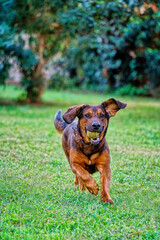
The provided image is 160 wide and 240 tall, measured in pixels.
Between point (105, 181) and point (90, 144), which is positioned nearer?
→ point (105, 181)

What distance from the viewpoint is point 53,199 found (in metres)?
4.82

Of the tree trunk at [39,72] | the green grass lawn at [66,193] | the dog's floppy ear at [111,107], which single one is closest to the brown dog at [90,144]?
the dog's floppy ear at [111,107]

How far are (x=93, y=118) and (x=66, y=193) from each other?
0.97 m

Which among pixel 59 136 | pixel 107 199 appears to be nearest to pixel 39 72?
pixel 59 136

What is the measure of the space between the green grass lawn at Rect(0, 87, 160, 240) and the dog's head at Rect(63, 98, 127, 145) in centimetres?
71

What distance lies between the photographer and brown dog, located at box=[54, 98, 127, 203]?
15.6ft

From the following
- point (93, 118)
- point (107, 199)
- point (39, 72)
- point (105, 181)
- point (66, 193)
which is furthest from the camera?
point (39, 72)

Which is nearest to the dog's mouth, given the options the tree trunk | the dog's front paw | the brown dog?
the brown dog

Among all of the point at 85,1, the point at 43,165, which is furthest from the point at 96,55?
the point at 43,165

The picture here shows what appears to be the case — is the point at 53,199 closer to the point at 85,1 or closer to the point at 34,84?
the point at 85,1

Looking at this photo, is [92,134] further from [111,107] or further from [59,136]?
[59,136]

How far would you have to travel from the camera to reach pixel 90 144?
494 cm

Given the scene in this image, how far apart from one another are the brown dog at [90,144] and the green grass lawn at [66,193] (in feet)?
0.83

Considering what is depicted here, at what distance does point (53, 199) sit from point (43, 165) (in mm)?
1827
